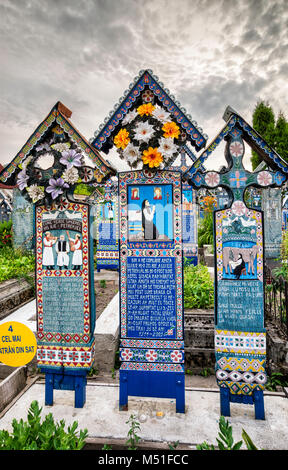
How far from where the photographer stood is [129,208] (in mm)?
3922

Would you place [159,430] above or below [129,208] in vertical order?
below

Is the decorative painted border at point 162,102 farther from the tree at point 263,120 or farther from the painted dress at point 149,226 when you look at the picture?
the tree at point 263,120

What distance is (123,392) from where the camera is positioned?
3.82m

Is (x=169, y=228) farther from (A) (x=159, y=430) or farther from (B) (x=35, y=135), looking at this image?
(A) (x=159, y=430)

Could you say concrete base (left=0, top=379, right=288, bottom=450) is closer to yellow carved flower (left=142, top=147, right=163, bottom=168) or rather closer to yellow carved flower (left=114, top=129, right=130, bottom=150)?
yellow carved flower (left=142, top=147, right=163, bottom=168)

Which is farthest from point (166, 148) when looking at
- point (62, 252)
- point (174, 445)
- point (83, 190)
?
point (83, 190)

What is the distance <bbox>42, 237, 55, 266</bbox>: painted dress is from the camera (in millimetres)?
3896

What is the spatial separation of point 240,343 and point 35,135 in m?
3.91

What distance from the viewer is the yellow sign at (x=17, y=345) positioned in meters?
3.60

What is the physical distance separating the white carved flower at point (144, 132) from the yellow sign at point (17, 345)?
289 centimetres

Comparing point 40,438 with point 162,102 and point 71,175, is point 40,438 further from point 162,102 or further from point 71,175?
point 162,102

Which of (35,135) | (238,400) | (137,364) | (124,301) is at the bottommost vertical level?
(238,400)

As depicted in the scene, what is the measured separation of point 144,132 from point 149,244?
1.50m

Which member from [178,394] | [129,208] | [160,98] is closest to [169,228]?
[129,208]
